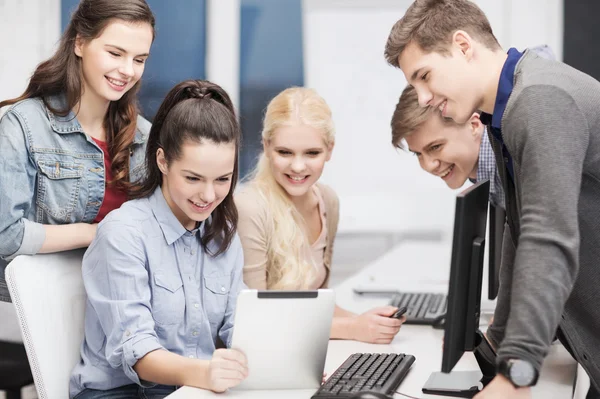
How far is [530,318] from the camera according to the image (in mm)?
1126

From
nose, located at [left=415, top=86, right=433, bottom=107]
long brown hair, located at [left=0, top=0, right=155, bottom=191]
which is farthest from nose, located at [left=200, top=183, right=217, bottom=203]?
nose, located at [left=415, top=86, right=433, bottom=107]

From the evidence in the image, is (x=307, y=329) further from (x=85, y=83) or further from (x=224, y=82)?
(x=224, y=82)

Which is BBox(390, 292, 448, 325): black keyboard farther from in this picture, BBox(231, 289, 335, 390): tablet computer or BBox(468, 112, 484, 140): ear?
BBox(231, 289, 335, 390): tablet computer

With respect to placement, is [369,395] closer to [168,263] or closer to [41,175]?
[168,263]

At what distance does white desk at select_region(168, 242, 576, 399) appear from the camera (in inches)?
60.2

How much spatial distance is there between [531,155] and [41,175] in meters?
1.28

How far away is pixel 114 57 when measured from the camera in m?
1.98

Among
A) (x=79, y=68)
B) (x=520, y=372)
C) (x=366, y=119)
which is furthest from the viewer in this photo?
(x=366, y=119)

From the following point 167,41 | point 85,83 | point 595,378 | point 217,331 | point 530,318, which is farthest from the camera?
point 167,41

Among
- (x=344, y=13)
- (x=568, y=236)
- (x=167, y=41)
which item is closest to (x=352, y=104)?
(x=344, y=13)

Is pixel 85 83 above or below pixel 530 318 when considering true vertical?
above

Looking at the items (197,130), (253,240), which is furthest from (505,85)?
(253,240)

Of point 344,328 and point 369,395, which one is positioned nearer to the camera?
point 369,395

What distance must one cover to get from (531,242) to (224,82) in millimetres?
3950
